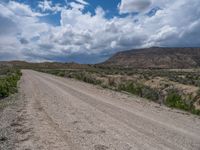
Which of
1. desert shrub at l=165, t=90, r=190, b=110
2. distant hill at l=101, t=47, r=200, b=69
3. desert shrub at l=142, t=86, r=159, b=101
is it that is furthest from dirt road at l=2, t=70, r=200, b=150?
distant hill at l=101, t=47, r=200, b=69

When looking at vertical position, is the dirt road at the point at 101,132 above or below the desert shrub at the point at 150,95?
above

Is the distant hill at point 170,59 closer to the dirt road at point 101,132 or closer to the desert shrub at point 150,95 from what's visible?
the desert shrub at point 150,95

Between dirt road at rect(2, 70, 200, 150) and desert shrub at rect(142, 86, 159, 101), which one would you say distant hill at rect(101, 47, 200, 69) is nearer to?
desert shrub at rect(142, 86, 159, 101)

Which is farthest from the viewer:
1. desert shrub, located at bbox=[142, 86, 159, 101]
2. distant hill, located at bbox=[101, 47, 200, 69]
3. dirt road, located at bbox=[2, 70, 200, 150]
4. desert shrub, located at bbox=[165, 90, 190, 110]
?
distant hill, located at bbox=[101, 47, 200, 69]

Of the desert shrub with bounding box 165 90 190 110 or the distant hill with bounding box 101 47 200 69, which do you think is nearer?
the desert shrub with bounding box 165 90 190 110

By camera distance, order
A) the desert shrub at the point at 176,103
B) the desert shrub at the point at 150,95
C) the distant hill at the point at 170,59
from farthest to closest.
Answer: the distant hill at the point at 170,59, the desert shrub at the point at 150,95, the desert shrub at the point at 176,103

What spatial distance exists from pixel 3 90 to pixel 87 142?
14.8 metres

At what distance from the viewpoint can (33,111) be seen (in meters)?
12.7

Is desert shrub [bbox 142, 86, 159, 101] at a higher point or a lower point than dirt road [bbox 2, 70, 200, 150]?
lower

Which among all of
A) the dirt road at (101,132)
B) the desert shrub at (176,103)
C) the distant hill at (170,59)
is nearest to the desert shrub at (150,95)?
the desert shrub at (176,103)

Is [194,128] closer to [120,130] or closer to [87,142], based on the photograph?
[120,130]

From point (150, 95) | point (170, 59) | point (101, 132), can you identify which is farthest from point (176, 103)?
point (170, 59)

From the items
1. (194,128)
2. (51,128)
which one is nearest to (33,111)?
(51,128)

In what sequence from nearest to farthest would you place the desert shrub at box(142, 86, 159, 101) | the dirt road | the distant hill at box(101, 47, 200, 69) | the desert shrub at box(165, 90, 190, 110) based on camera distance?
the dirt road → the desert shrub at box(165, 90, 190, 110) → the desert shrub at box(142, 86, 159, 101) → the distant hill at box(101, 47, 200, 69)
